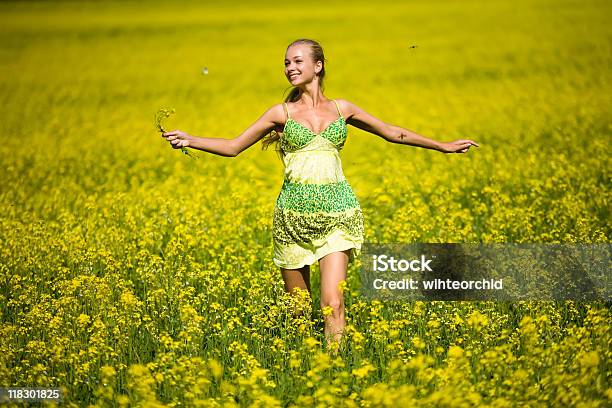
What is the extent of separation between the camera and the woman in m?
6.25

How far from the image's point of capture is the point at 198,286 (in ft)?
26.7

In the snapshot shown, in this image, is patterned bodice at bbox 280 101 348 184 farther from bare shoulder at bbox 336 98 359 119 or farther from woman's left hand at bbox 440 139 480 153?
woman's left hand at bbox 440 139 480 153

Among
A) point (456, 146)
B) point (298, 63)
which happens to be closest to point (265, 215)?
point (456, 146)

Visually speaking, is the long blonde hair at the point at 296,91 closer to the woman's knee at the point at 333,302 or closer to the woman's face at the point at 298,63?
the woman's face at the point at 298,63

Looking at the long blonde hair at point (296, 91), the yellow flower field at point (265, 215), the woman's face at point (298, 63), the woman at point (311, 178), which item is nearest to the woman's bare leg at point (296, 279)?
the woman at point (311, 178)

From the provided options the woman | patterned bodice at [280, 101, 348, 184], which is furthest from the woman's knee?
patterned bodice at [280, 101, 348, 184]

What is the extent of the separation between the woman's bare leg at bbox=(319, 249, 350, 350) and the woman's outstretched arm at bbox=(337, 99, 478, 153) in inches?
32.7

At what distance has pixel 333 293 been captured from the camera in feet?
20.3

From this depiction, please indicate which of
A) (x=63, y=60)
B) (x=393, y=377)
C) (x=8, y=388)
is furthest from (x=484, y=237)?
(x=63, y=60)

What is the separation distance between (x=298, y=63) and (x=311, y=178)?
67cm

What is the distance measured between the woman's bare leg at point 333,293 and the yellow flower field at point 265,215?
15cm

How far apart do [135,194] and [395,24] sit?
23606 mm

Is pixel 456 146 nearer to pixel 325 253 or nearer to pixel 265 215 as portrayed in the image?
pixel 325 253

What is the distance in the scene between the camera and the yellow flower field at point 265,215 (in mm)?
5801
